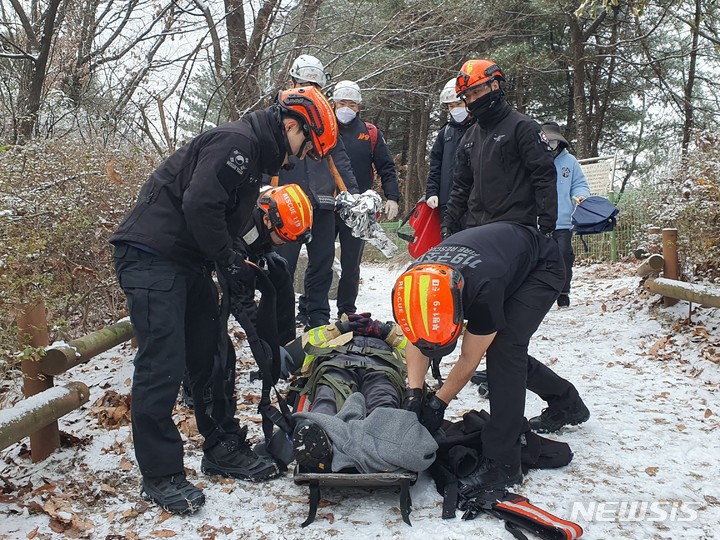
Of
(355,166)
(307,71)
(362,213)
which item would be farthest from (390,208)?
(307,71)

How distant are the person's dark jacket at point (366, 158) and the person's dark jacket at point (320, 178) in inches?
21.3

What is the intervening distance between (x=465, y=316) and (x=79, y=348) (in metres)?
2.45

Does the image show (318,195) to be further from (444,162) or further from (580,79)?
(580,79)

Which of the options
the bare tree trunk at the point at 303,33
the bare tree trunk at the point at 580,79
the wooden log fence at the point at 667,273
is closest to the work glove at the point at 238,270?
the wooden log fence at the point at 667,273

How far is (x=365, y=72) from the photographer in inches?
394

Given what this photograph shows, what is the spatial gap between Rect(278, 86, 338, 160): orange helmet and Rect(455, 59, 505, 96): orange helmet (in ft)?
3.46

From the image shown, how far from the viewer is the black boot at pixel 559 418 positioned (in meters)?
3.89

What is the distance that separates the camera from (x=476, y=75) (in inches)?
149

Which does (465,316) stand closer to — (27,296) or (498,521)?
(498,521)

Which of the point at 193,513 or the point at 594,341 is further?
the point at 594,341

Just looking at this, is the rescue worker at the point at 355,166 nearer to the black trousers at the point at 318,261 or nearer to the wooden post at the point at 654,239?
the black trousers at the point at 318,261

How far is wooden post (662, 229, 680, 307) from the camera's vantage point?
629cm

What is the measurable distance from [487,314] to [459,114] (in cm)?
282

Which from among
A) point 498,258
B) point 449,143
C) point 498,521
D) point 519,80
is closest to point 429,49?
point 449,143
